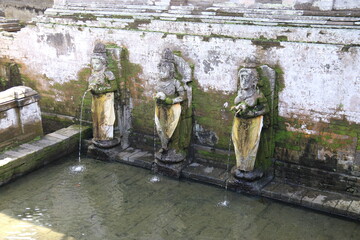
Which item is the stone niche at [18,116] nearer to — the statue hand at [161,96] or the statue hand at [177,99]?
the statue hand at [161,96]

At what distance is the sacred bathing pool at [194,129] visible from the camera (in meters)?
6.05

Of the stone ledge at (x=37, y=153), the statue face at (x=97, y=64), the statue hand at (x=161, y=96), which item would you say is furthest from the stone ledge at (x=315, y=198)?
the stone ledge at (x=37, y=153)

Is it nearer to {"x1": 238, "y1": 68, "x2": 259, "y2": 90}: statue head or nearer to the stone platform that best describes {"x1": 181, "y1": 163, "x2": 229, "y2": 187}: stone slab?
the stone platform

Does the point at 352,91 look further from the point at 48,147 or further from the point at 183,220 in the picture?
the point at 48,147

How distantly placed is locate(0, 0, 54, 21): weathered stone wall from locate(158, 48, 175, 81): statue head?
6.24 m

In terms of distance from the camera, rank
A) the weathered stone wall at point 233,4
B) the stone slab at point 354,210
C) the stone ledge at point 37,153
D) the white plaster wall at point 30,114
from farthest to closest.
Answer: the white plaster wall at point 30,114, the stone ledge at point 37,153, the weathered stone wall at point 233,4, the stone slab at point 354,210

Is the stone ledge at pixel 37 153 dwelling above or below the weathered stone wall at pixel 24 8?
below

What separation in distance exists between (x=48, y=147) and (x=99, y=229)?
8.70 feet

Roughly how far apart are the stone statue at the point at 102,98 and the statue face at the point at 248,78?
2660mm

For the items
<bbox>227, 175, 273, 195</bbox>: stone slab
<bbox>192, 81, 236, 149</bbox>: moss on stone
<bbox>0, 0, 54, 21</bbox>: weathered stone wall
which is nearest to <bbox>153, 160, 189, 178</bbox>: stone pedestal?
<bbox>192, 81, 236, 149</bbox>: moss on stone

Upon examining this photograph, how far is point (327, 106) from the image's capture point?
6.29 meters

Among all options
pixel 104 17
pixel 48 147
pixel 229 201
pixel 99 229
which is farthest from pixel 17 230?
pixel 104 17

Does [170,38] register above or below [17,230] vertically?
above

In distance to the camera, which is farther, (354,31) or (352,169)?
(352,169)
